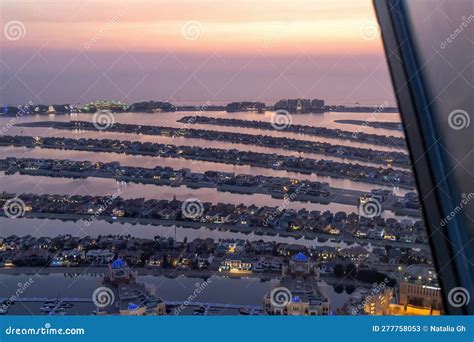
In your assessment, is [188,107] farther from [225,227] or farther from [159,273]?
[159,273]

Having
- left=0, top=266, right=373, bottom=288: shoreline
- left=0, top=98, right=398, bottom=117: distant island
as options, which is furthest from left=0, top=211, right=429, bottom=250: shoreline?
left=0, top=98, right=398, bottom=117: distant island

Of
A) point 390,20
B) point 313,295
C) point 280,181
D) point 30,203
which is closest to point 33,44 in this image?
point 30,203

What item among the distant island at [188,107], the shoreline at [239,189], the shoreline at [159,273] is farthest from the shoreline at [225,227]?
the distant island at [188,107]

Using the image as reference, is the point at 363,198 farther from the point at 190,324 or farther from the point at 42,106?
the point at 42,106

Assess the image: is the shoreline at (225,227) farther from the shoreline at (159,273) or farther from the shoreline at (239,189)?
the shoreline at (159,273)

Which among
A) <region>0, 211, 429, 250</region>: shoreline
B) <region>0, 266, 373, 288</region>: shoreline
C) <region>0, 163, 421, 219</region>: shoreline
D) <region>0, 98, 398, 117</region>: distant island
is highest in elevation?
<region>0, 98, 398, 117</region>: distant island

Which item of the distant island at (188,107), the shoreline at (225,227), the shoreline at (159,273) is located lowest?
the shoreline at (159,273)

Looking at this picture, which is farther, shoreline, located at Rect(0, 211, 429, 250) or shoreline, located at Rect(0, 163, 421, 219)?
shoreline, located at Rect(0, 163, 421, 219)

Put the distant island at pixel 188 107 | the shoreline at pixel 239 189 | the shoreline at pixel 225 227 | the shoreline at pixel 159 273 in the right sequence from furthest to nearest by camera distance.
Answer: the distant island at pixel 188 107 → the shoreline at pixel 239 189 → the shoreline at pixel 225 227 → the shoreline at pixel 159 273

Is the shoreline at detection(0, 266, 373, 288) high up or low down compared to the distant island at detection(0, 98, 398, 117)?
down

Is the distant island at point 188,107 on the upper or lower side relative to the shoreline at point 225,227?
upper

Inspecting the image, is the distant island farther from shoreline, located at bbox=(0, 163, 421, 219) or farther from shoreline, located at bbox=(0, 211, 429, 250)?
shoreline, located at bbox=(0, 211, 429, 250)
